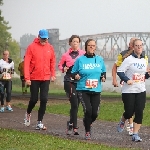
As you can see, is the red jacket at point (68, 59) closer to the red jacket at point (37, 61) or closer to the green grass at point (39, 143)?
the red jacket at point (37, 61)

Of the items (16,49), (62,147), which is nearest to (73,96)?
(62,147)

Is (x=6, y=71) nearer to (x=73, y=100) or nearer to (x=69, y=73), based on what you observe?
(x=69, y=73)

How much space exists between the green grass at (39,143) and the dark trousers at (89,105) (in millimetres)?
650

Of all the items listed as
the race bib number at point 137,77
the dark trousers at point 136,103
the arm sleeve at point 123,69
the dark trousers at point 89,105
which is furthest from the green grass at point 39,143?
the race bib number at point 137,77

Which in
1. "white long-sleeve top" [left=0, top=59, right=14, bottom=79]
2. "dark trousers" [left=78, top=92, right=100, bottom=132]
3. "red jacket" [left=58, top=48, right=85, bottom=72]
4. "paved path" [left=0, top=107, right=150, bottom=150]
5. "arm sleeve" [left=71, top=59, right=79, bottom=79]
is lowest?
"paved path" [left=0, top=107, right=150, bottom=150]

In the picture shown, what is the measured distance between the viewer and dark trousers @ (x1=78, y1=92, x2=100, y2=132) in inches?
335

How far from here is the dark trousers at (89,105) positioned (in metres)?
8.50

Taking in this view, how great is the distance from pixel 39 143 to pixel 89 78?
5.02 feet

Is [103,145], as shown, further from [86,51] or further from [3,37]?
[3,37]

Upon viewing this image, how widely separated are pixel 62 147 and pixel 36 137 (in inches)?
42.4

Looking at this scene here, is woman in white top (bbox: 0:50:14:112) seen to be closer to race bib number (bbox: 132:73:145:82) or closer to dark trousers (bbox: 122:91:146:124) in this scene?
dark trousers (bbox: 122:91:146:124)

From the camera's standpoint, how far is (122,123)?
31.4 ft

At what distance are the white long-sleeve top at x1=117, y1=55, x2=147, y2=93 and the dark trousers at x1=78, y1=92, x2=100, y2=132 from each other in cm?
59

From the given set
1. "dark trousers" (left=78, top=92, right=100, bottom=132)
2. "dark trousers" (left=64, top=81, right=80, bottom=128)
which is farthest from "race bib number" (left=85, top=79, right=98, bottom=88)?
"dark trousers" (left=64, top=81, right=80, bottom=128)
